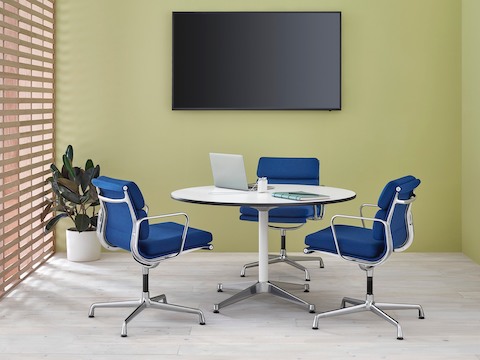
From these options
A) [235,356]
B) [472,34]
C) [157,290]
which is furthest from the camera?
[472,34]

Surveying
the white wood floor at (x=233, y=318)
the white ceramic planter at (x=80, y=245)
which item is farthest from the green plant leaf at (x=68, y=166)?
the white wood floor at (x=233, y=318)

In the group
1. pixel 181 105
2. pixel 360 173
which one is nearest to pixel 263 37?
pixel 181 105

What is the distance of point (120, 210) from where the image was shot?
433 cm

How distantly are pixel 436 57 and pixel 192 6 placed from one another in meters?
2.40

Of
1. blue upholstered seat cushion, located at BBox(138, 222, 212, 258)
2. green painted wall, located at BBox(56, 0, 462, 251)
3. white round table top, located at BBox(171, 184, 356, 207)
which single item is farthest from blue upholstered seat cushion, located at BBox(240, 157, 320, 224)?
blue upholstered seat cushion, located at BBox(138, 222, 212, 258)

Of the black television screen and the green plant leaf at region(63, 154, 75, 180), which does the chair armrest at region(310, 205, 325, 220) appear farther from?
the green plant leaf at region(63, 154, 75, 180)

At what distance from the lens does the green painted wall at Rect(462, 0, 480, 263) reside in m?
6.45

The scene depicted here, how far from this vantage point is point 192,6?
22.4 ft

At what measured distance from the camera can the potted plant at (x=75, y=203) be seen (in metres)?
6.25

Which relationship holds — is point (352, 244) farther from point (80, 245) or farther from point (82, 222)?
point (80, 245)

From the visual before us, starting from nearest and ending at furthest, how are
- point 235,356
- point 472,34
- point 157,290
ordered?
point 235,356
point 157,290
point 472,34

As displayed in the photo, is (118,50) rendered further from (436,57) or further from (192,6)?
(436,57)

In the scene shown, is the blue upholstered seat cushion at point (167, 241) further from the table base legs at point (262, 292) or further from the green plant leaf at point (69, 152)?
the green plant leaf at point (69, 152)

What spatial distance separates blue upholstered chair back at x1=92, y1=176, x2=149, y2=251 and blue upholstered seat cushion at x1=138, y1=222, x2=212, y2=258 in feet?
0.23
